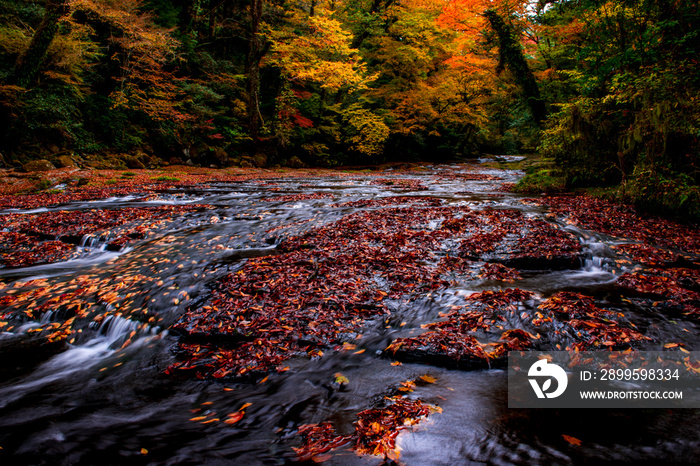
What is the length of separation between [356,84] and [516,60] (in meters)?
10.0

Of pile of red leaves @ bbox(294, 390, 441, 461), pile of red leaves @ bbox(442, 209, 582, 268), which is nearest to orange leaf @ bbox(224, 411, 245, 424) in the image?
pile of red leaves @ bbox(294, 390, 441, 461)

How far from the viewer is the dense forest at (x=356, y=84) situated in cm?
714

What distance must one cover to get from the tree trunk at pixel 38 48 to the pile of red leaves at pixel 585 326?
2034cm

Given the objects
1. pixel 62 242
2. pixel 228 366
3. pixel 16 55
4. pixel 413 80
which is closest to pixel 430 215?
pixel 228 366

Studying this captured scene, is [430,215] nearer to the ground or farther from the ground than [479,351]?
farther from the ground

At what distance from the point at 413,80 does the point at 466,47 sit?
440 centimetres

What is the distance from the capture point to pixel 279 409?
235cm

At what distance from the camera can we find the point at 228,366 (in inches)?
114

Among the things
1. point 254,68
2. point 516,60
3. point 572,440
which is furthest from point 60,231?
point 516,60

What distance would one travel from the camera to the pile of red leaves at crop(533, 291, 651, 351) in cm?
276

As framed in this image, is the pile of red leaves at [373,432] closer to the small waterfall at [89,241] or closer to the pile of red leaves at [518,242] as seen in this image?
the pile of red leaves at [518,242]

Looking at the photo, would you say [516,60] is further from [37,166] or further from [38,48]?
[37,166]

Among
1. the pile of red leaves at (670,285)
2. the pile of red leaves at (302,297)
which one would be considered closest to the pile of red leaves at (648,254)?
the pile of red leaves at (670,285)

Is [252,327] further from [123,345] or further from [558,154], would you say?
[558,154]
